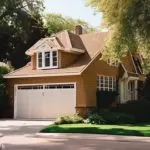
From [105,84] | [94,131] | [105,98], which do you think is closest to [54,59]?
[105,84]

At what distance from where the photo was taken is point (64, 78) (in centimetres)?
3591

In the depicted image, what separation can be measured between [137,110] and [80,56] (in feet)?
23.2

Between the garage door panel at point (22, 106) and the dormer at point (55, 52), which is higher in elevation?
the dormer at point (55, 52)

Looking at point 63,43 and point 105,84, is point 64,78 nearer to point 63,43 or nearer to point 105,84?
point 63,43

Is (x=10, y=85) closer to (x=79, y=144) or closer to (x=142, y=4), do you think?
(x=142, y=4)

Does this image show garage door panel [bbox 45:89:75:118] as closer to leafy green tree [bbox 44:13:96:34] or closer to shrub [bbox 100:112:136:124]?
shrub [bbox 100:112:136:124]

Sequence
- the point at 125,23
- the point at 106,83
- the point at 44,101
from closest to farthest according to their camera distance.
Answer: the point at 125,23 < the point at 44,101 < the point at 106,83

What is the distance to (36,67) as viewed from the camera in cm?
3869

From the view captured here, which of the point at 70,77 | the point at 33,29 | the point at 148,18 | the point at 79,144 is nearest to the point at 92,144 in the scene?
the point at 79,144

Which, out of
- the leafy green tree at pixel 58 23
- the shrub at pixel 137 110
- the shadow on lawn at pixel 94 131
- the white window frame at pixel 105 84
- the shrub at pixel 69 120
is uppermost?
the leafy green tree at pixel 58 23

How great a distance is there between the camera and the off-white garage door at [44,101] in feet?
117

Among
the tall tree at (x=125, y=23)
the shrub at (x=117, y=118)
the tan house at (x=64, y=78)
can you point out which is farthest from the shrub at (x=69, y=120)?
the tall tree at (x=125, y=23)

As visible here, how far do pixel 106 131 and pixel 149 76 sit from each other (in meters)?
16.3

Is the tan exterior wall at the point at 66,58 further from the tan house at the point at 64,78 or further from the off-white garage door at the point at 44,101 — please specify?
the off-white garage door at the point at 44,101
